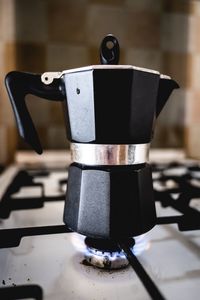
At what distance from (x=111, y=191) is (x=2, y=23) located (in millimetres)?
717

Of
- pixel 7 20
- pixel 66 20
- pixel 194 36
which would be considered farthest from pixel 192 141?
pixel 7 20

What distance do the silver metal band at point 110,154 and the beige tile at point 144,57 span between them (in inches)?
25.8

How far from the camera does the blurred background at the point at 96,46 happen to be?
90 centimetres

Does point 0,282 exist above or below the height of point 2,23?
below

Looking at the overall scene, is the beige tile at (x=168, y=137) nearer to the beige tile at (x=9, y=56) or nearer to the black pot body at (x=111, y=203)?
the beige tile at (x=9, y=56)

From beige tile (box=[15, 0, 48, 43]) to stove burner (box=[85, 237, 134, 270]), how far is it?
0.74 metres

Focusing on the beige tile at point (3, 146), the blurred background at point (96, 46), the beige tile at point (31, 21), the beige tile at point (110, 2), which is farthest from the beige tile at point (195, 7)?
the beige tile at point (3, 146)

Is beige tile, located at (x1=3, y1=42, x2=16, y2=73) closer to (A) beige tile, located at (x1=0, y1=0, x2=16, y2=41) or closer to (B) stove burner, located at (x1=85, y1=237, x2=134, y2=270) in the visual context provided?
(A) beige tile, located at (x1=0, y1=0, x2=16, y2=41)

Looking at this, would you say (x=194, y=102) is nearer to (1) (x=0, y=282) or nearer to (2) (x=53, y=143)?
(2) (x=53, y=143)

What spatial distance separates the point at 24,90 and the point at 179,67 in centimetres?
74

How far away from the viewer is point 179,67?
3.30ft

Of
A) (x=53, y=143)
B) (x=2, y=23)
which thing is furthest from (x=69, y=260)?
(x=2, y=23)

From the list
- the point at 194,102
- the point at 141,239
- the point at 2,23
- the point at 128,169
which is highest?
the point at 2,23

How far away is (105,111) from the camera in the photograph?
1.20ft
